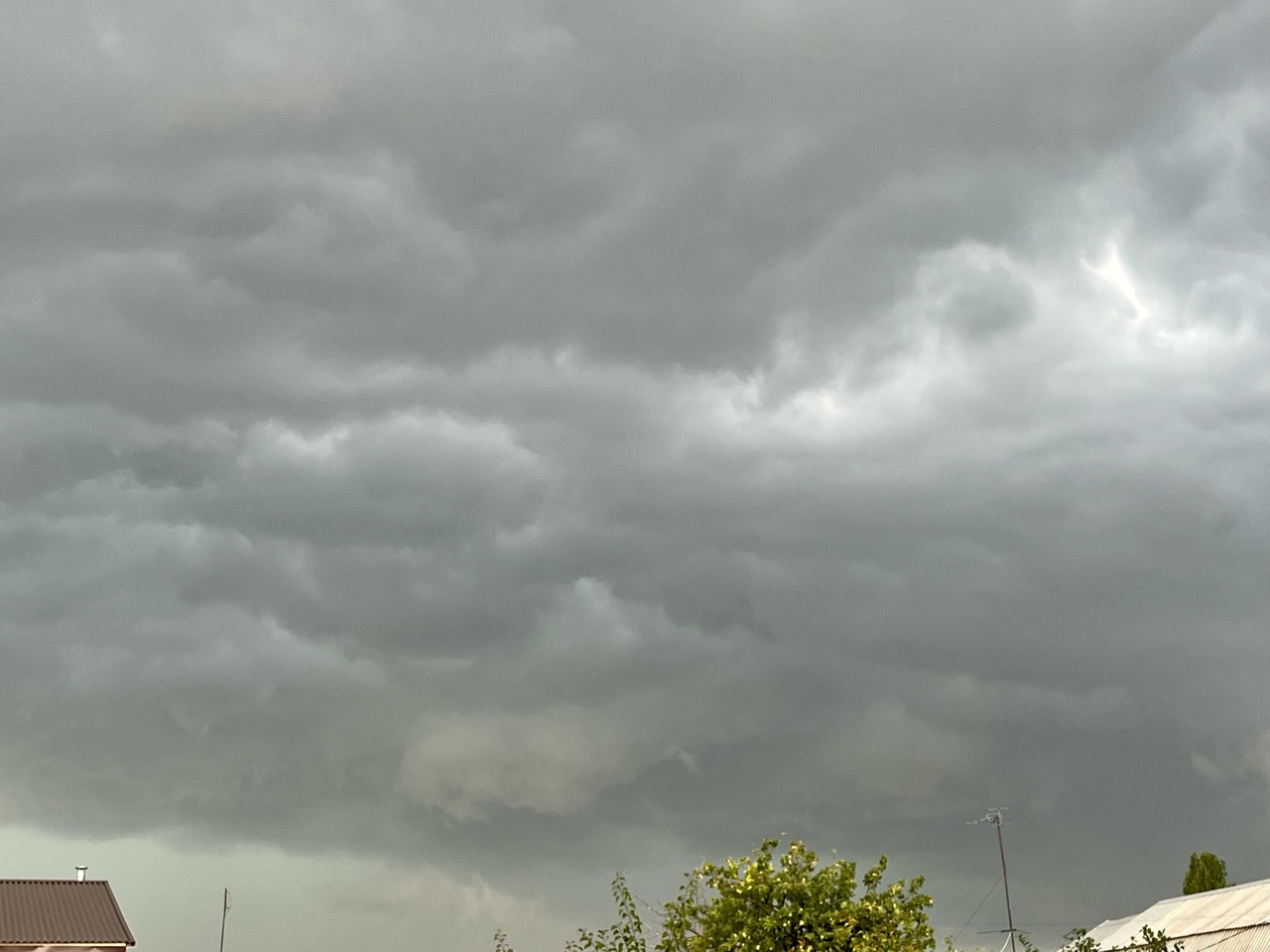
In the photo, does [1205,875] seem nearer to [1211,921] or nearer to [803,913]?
[1211,921]

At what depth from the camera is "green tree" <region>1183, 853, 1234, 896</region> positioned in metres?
106

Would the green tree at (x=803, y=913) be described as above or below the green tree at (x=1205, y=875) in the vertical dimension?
below

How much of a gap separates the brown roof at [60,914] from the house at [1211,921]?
57119 millimetres

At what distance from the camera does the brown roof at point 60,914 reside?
81.7 m

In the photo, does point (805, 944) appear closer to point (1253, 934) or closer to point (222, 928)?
point (1253, 934)

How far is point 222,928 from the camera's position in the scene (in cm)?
11181

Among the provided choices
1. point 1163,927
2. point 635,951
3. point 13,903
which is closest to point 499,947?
point 635,951

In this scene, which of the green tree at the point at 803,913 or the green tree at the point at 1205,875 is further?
the green tree at the point at 1205,875

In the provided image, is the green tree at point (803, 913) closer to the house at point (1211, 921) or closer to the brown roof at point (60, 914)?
the house at point (1211, 921)

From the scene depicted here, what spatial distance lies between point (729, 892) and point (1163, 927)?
37.8 metres

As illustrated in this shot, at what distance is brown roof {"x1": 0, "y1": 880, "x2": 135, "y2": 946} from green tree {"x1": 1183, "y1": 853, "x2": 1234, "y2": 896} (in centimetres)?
7494

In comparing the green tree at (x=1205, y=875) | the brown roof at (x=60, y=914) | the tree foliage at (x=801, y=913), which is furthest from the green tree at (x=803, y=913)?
the green tree at (x=1205, y=875)

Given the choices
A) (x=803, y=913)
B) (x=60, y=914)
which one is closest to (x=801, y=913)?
(x=803, y=913)

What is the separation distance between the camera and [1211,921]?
6506 cm
